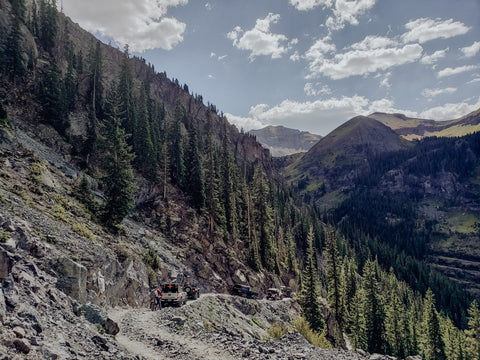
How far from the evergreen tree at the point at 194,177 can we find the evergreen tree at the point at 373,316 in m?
37.2

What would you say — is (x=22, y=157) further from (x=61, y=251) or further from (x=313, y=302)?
(x=313, y=302)

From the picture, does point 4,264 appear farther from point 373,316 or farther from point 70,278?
point 373,316

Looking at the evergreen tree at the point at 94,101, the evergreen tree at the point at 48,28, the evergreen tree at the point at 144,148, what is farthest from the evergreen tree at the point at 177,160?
the evergreen tree at the point at 48,28

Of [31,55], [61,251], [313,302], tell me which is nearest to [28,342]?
[61,251]

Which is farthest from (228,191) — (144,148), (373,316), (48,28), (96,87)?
(48,28)

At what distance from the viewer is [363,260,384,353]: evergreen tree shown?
57.0 meters

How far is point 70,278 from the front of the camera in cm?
1408

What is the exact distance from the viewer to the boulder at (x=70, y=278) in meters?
13.7

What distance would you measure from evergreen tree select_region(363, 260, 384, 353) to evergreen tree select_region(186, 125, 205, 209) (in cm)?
3718

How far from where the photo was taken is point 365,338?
54.8 meters

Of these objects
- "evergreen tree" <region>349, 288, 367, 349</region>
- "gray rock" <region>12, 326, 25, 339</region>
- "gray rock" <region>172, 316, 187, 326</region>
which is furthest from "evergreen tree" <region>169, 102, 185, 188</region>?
"gray rock" <region>12, 326, 25, 339</region>

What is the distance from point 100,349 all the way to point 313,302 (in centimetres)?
3788

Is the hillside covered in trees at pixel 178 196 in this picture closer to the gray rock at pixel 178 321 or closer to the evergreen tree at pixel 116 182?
the evergreen tree at pixel 116 182

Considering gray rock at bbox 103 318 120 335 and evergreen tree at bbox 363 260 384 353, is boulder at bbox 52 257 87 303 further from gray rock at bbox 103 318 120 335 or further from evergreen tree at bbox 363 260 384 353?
evergreen tree at bbox 363 260 384 353
